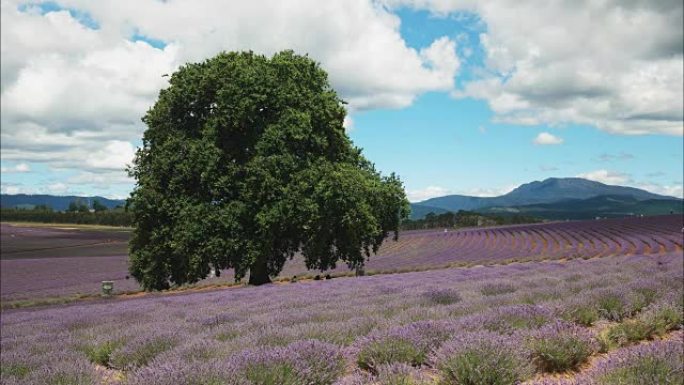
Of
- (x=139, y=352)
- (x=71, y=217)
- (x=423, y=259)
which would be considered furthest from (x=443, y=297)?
(x=71, y=217)

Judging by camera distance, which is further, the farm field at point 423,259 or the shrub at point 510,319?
Answer: the farm field at point 423,259

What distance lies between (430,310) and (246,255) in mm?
13950

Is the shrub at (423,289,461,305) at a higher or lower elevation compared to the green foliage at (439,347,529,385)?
lower

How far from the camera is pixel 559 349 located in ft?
17.6

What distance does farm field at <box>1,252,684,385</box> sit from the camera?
14.8ft

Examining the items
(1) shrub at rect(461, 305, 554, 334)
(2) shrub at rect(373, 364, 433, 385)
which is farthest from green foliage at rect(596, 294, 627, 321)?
(2) shrub at rect(373, 364, 433, 385)

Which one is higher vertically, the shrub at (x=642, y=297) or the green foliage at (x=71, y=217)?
the green foliage at (x=71, y=217)

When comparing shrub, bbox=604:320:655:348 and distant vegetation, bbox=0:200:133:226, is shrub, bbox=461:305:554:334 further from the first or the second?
distant vegetation, bbox=0:200:133:226

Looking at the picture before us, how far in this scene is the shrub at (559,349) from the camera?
5383mm

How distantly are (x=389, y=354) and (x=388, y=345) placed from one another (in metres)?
0.12

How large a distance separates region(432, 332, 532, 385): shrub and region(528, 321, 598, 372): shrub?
0.49m

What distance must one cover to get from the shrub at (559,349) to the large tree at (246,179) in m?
14.7

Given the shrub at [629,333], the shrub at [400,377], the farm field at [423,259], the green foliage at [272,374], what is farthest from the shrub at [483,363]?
the farm field at [423,259]

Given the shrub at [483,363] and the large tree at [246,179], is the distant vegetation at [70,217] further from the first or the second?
the shrub at [483,363]
